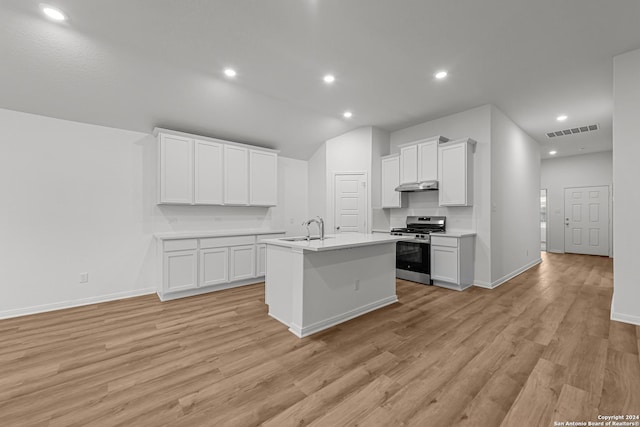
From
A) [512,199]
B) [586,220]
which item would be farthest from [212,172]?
[586,220]

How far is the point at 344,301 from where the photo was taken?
3.03 meters

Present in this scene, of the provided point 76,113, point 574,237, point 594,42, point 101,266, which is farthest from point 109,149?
point 574,237

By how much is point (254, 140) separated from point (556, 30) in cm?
440

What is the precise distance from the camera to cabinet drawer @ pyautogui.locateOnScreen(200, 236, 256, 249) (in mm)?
4148

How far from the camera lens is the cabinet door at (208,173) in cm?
432

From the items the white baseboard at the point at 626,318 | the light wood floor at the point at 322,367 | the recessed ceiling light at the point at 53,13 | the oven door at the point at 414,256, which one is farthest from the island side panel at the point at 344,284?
the recessed ceiling light at the point at 53,13

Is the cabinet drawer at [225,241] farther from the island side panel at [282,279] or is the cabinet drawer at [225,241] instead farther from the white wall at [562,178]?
the white wall at [562,178]

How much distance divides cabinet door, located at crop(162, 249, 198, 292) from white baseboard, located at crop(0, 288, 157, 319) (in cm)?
66

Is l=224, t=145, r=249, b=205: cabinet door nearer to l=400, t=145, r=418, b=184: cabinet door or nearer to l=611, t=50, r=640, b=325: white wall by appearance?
l=400, t=145, r=418, b=184: cabinet door

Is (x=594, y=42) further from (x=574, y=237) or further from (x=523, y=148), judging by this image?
(x=574, y=237)

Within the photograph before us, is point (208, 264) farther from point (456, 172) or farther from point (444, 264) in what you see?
point (456, 172)

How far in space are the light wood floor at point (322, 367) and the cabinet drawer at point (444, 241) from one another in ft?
3.31

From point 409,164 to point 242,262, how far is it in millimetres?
3549

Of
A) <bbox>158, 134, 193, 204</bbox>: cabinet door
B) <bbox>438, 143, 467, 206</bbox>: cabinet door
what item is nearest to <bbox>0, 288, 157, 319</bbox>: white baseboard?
<bbox>158, 134, 193, 204</bbox>: cabinet door
